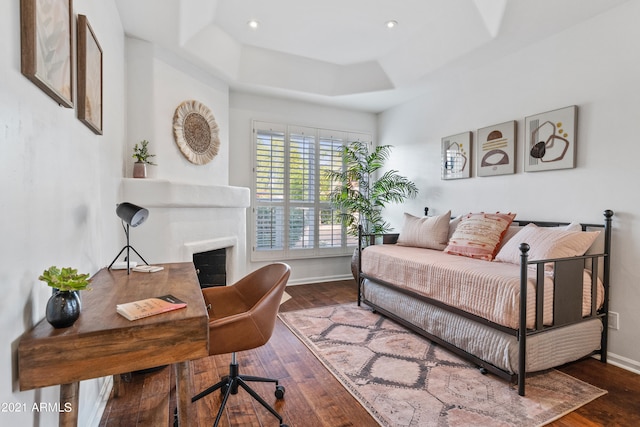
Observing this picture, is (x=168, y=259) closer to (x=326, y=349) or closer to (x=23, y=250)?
(x=326, y=349)

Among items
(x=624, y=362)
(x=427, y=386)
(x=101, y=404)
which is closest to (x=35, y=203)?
(x=101, y=404)

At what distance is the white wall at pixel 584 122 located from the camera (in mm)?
2307

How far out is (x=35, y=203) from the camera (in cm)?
107

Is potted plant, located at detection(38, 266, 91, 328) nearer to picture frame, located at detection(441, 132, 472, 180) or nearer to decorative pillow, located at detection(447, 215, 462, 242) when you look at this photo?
decorative pillow, located at detection(447, 215, 462, 242)

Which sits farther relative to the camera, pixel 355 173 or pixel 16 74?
pixel 355 173

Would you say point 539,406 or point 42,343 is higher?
point 42,343

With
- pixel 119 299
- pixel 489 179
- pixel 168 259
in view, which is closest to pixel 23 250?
pixel 119 299

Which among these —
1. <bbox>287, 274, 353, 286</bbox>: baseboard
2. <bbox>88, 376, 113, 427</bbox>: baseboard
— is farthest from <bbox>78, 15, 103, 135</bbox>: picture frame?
<bbox>287, 274, 353, 286</bbox>: baseboard

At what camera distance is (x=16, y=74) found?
96 cm

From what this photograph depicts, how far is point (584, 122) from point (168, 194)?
3474 millimetres

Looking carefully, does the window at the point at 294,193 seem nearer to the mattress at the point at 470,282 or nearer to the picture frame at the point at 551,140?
the mattress at the point at 470,282

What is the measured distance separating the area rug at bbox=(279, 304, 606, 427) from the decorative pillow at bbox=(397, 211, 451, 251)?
1.01 meters

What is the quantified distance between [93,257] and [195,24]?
2.28 meters

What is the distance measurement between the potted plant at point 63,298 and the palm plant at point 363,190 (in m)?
3.66
